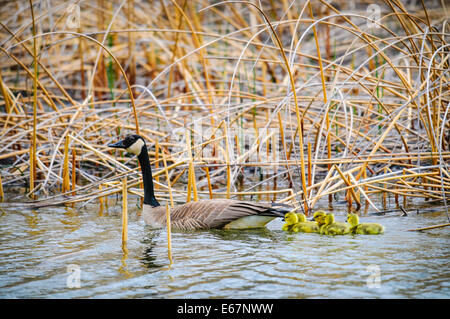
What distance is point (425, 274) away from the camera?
382 cm

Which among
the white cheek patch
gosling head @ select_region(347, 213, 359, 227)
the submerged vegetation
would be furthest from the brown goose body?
the white cheek patch

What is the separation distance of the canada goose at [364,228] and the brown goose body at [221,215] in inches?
23.8

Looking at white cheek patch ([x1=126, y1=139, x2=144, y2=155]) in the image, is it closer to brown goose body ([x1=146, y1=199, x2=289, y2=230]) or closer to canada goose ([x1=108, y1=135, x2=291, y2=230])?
canada goose ([x1=108, y1=135, x2=291, y2=230])

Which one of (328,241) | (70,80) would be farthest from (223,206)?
(70,80)

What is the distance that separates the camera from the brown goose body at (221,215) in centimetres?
520

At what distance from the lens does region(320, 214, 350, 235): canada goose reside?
4891mm

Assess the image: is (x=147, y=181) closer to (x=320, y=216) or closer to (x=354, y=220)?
(x=320, y=216)

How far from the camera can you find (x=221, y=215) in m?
5.32

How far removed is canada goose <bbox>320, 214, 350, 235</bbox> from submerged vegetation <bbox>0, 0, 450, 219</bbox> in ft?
2.19

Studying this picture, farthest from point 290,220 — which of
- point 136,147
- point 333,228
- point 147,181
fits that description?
point 136,147

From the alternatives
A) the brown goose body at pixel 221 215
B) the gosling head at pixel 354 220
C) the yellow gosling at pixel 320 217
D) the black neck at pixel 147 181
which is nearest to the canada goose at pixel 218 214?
the brown goose body at pixel 221 215

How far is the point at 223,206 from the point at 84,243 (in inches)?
49.6

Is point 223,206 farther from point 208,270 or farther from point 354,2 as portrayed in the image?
point 354,2

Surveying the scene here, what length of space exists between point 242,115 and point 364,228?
2.71m
